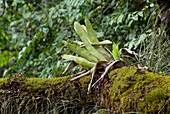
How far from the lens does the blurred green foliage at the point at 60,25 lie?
2.25 m

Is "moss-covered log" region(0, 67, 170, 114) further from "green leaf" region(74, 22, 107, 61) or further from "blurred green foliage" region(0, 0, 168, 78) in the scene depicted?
"blurred green foliage" region(0, 0, 168, 78)

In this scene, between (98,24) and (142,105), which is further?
(98,24)

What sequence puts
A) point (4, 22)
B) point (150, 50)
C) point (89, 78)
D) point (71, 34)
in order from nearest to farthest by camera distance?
point (89, 78)
point (150, 50)
point (71, 34)
point (4, 22)

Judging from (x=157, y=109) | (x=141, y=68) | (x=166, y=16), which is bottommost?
(x=157, y=109)

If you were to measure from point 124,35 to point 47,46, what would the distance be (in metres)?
0.76

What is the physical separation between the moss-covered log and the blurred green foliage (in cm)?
65

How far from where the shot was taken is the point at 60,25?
9.43 ft

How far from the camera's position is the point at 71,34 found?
8.73 ft

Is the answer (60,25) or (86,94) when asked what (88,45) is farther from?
(60,25)

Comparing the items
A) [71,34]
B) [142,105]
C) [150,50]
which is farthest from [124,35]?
[142,105]

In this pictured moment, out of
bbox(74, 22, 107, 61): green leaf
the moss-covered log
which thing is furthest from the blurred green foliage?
the moss-covered log

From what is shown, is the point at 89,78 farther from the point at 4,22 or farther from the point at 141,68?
the point at 4,22

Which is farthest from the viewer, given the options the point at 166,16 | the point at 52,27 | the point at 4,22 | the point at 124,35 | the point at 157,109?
the point at 4,22

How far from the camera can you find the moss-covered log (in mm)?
1088
